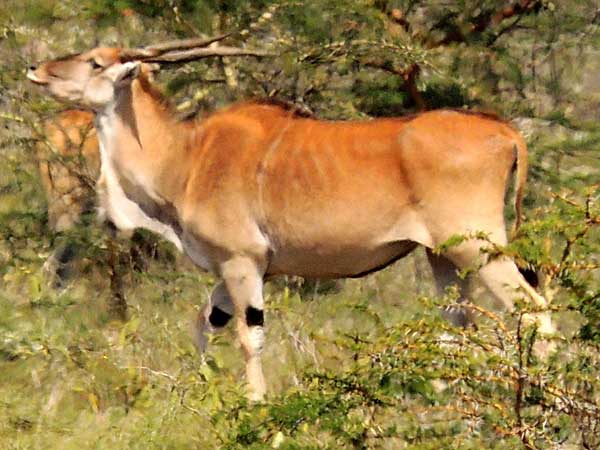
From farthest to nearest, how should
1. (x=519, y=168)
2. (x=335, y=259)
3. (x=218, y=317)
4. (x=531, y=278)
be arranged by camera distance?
(x=218, y=317)
(x=335, y=259)
(x=531, y=278)
(x=519, y=168)

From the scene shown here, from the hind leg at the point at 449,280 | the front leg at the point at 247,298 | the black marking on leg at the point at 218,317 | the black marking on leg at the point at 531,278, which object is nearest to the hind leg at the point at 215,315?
the black marking on leg at the point at 218,317

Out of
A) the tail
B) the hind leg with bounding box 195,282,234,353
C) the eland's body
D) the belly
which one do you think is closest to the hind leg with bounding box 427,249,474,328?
the eland's body

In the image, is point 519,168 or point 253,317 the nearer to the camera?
point 519,168

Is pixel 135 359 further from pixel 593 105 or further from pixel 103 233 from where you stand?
pixel 593 105

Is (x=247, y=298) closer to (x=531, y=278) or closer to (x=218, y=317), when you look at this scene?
(x=218, y=317)

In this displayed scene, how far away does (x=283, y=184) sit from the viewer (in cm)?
607

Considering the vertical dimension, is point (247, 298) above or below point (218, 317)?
above

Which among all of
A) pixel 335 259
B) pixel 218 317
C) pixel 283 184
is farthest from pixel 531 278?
pixel 218 317

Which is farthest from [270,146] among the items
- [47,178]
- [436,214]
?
[47,178]

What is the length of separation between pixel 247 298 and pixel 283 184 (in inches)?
18.4

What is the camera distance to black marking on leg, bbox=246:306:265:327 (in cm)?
612

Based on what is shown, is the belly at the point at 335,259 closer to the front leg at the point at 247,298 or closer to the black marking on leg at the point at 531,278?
the front leg at the point at 247,298

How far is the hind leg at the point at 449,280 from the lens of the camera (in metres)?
6.07

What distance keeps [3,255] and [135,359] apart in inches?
72.1
